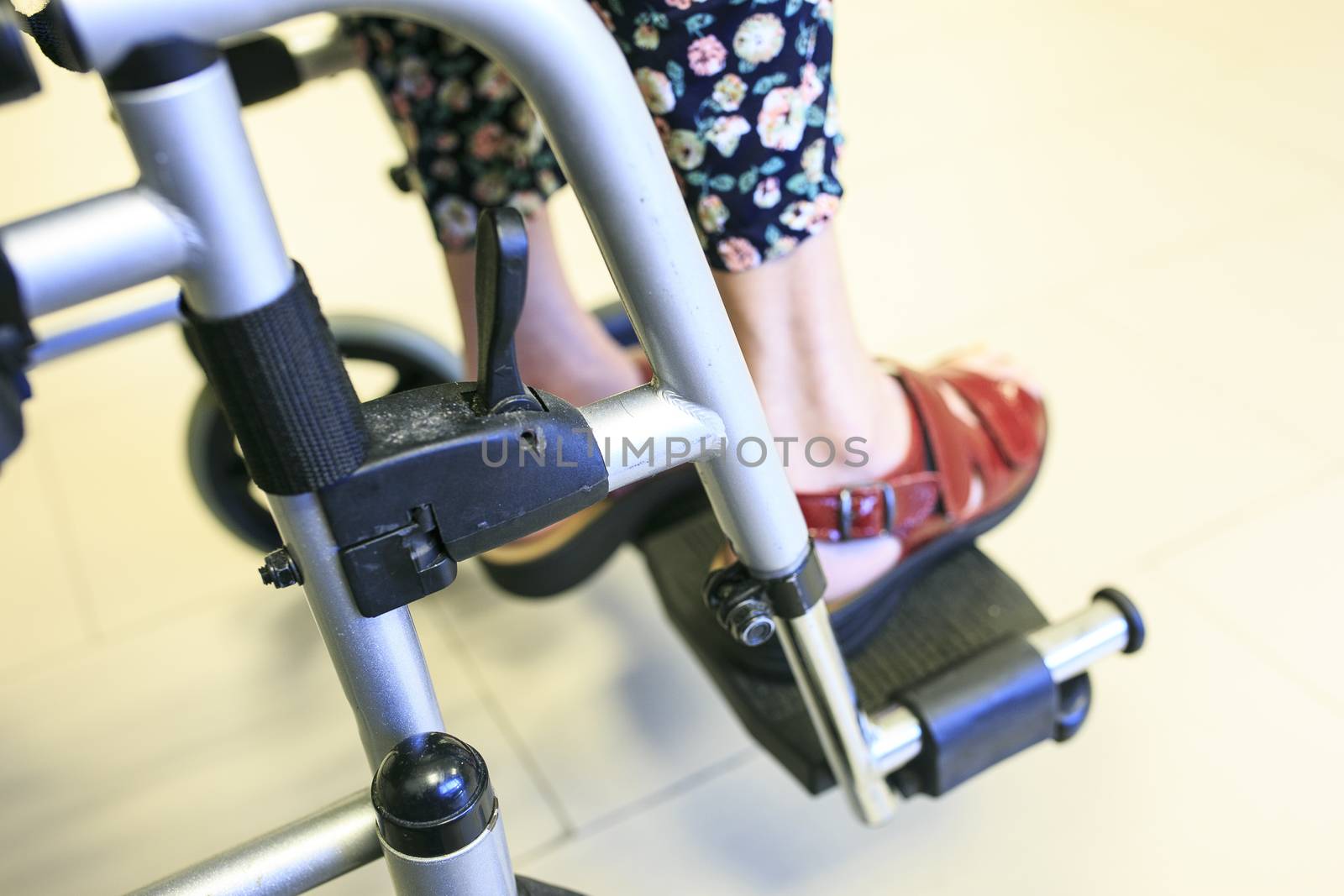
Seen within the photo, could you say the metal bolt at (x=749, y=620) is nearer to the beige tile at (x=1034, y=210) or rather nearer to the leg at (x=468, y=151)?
the leg at (x=468, y=151)

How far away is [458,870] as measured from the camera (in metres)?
0.43

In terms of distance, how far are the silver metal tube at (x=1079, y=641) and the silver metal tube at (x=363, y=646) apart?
38 cm

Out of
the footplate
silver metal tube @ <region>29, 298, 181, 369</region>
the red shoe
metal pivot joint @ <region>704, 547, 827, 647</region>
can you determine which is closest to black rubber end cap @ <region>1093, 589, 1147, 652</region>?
the footplate

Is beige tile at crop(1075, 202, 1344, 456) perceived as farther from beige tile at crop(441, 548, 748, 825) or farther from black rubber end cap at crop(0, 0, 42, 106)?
black rubber end cap at crop(0, 0, 42, 106)

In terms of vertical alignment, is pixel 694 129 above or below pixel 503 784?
above

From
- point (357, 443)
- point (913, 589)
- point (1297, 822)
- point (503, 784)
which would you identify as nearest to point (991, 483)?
point (913, 589)

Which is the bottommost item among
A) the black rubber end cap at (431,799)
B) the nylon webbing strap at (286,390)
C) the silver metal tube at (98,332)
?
the black rubber end cap at (431,799)

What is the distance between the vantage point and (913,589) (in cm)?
78

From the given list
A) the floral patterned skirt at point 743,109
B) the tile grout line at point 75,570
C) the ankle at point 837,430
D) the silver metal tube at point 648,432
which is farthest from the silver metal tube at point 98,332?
the tile grout line at point 75,570

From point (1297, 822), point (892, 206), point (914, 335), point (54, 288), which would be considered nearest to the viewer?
point (54, 288)

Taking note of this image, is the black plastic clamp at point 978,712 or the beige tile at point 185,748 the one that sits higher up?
Result: the black plastic clamp at point 978,712

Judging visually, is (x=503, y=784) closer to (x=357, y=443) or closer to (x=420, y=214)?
(x=357, y=443)

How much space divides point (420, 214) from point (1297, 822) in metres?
1.20

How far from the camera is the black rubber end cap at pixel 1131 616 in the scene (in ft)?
2.20
